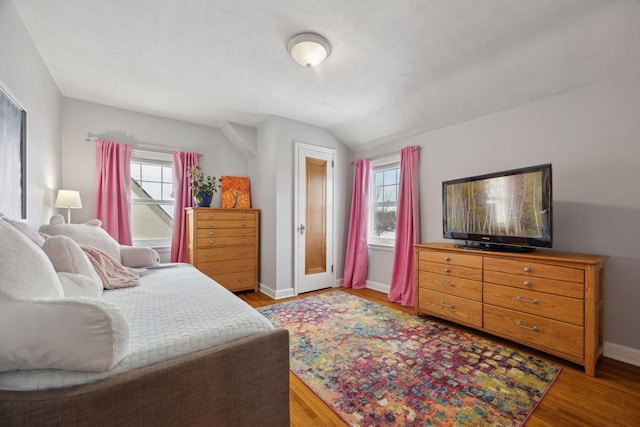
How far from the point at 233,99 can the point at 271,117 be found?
2.02 ft

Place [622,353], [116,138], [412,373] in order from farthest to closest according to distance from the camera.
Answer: [116,138] → [622,353] → [412,373]

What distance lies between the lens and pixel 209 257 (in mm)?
3465

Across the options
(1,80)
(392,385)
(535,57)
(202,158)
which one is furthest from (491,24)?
(202,158)

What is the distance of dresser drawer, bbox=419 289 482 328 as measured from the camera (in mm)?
2336

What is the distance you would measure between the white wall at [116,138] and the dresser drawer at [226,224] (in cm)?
55

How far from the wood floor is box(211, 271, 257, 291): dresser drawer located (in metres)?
2.10

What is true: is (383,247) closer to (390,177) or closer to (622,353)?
(390,177)

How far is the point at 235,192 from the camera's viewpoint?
4.05 m

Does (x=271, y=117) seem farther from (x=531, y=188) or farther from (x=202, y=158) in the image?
(x=531, y=188)

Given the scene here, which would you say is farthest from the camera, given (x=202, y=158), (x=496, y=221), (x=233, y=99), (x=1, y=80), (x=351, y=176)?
(x=351, y=176)

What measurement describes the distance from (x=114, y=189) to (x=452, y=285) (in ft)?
13.1

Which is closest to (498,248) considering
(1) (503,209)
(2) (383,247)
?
(1) (503,209)

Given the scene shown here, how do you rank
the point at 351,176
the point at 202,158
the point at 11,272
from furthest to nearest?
the point at 351,176
the point at 202,158
the point at 11,272

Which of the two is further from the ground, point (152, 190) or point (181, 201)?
point (152, 190)
